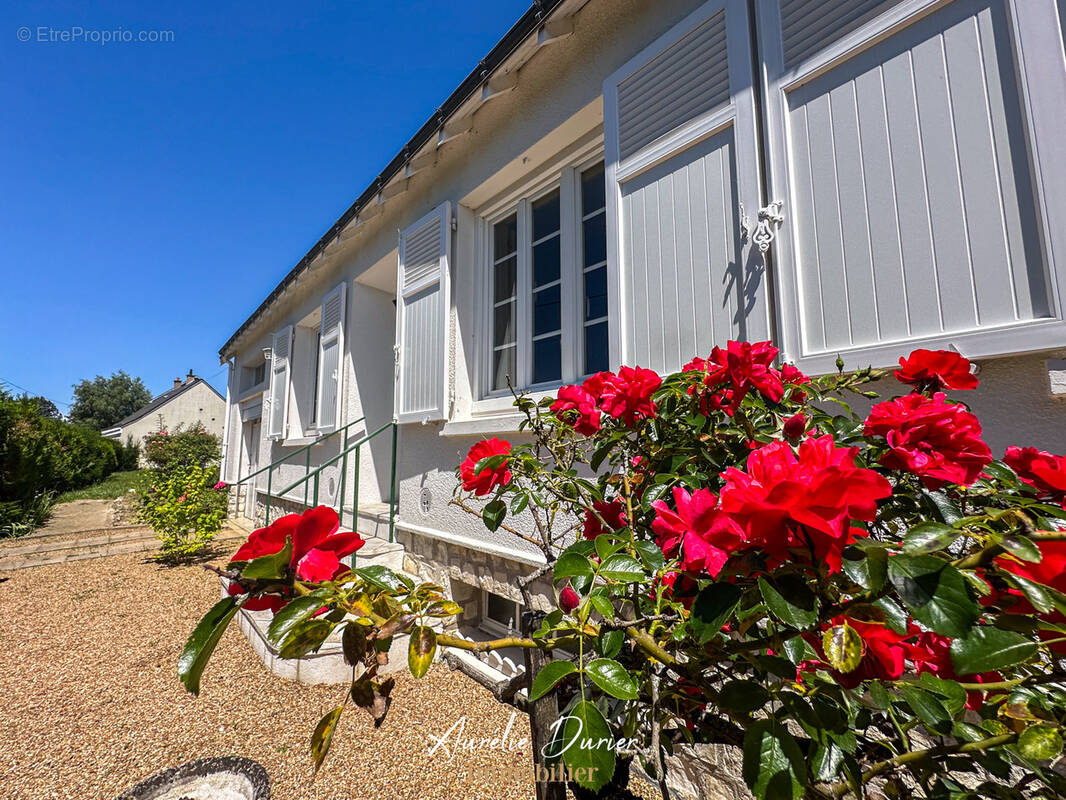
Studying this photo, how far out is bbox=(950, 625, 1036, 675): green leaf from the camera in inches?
17.0

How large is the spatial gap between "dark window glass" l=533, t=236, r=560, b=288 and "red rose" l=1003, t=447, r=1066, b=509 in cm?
278

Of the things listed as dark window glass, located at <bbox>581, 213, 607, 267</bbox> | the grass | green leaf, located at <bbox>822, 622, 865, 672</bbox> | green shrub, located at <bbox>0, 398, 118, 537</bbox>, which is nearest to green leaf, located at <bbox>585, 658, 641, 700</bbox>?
green leaf, located at <bbox>822, 622, 865, 672</bbox>

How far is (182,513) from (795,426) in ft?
25.7

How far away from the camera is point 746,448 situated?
1.04 m

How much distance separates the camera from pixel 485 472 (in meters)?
1.22

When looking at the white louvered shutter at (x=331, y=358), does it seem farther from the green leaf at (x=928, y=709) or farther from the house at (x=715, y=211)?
the green leaf at (x=928, y=709)

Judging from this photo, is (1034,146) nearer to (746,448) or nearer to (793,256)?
(793,256)

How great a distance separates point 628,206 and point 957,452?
2.17 m

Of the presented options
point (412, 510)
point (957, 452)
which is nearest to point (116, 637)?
point (412, 510)

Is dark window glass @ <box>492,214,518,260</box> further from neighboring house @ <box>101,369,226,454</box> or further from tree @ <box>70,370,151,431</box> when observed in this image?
tree @ <box>70,370,151,431</box>

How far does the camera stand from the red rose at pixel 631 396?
114cm

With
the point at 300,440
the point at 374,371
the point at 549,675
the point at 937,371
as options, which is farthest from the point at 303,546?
the point at 300,440

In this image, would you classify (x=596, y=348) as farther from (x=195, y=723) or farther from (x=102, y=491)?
(x=102, y=491)

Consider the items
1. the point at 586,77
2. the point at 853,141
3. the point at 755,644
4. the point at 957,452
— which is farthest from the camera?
the point at 586,77
